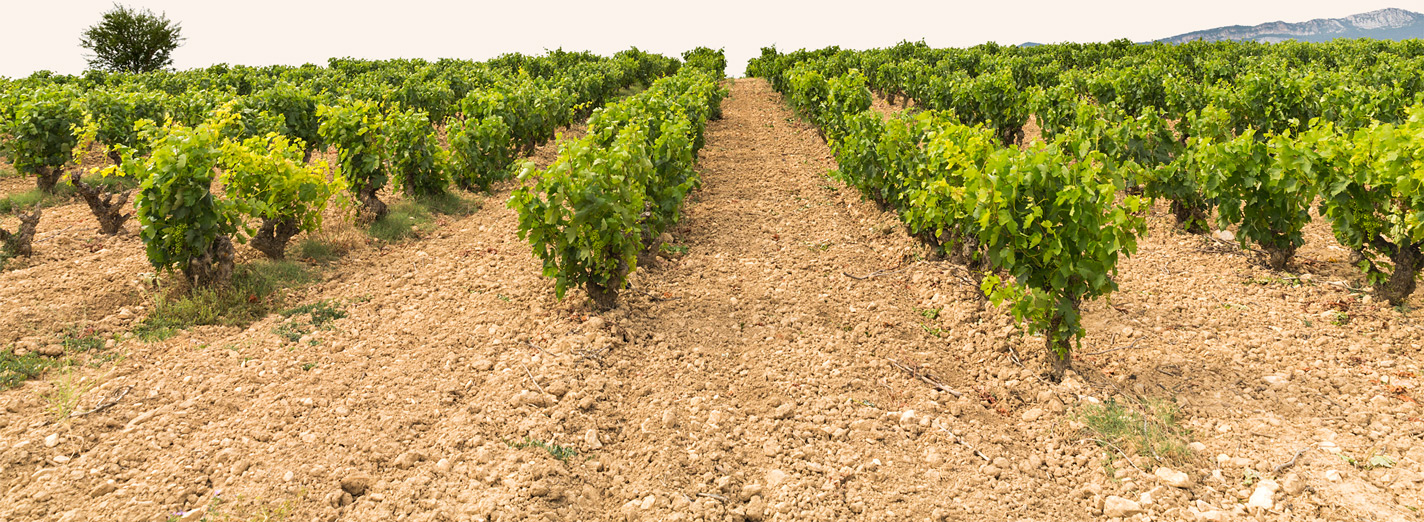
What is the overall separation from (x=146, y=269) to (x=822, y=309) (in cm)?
601

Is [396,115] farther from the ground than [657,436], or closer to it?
farther from the ground

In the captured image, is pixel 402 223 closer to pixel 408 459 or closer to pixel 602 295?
pixel 602 295

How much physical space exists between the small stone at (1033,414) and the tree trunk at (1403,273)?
365 centimetres

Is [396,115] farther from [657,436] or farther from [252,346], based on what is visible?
[657,436]

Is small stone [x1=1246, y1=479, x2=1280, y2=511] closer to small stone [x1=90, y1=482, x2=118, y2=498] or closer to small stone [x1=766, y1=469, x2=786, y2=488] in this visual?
small stone [x1=766, y1=469, x2=786, y2=488]

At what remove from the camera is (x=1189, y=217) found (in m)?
8.20

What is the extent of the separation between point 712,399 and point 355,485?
2154mm

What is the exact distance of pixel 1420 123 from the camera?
20.2 feet

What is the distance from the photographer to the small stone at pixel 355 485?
403cm

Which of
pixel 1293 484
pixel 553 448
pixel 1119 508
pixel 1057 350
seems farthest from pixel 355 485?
pixel 1293 484

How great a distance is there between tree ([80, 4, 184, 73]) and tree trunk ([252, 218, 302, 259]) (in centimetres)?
A: 4160

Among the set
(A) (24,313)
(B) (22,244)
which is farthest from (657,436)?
(B) (22,244)

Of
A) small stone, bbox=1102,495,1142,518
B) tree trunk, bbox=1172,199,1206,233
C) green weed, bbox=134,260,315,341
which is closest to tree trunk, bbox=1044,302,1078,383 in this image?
small stone, bbox=1102,495,1142,518

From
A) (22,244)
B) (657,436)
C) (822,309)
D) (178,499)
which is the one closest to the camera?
(178,499)
